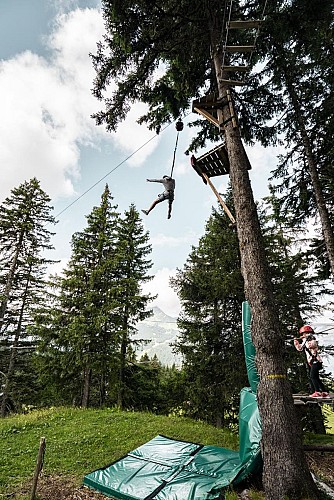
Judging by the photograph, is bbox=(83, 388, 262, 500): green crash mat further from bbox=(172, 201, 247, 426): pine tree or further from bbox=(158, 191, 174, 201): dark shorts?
bbox=(158, 191, 174, 201): dark shorts

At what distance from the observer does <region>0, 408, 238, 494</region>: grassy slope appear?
535cm

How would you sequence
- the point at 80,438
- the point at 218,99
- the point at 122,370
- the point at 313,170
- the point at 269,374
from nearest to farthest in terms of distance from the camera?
the point at 269,374 → the point at 218,99 → the point at 80,438 → the point at 313,170 → the point at 122,370

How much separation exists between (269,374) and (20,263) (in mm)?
13828

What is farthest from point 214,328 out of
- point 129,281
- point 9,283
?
point 9,283

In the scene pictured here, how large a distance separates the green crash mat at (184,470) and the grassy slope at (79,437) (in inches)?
39.3

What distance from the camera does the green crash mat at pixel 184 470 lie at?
3793mm

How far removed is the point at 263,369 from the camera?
3.66 meters

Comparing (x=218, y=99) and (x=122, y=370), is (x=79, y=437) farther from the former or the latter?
(x=218, y=99)

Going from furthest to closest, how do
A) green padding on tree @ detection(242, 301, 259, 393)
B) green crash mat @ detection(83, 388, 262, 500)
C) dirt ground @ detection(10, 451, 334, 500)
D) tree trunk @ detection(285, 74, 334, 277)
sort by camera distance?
1. tree trunk @ detection(285, 74, 334, 277)
2. green padding on tree @ detection(242, 301, 259, 393)
3. dirt ground @ detection(10, 451, 334, 500)
4. green crash mat @ detection(83, 388, 262, 500)

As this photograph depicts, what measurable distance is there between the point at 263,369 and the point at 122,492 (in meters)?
2.59

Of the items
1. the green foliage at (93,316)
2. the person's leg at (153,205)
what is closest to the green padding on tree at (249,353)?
the person's leg at (153,205)

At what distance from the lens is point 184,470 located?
174 inches

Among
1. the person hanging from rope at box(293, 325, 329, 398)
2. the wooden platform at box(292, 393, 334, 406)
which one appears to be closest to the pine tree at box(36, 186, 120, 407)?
the person hanging from rope at box(293, 325, 329, 398)

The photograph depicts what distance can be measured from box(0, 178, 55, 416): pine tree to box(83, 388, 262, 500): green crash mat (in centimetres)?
1012
